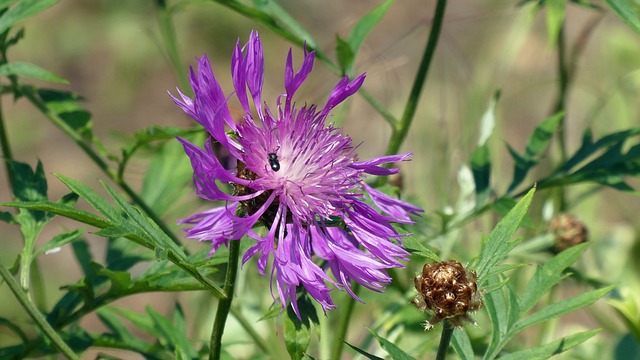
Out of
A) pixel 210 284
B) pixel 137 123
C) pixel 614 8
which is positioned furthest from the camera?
pixel 137 123

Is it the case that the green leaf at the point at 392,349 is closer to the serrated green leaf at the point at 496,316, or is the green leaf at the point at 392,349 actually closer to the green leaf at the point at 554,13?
the serrated green leaf at the point at 496,316

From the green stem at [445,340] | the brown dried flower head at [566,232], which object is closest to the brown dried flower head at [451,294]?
the green stem at [445,340]

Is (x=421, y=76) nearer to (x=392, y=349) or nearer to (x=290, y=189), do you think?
(x=290, y=189)

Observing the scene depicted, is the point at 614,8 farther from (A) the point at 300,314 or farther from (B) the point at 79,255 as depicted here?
(B) the point at 79,255

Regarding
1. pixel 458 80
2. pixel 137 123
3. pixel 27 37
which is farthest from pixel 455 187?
pixel 27 37

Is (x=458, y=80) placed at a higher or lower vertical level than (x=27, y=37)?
lower
